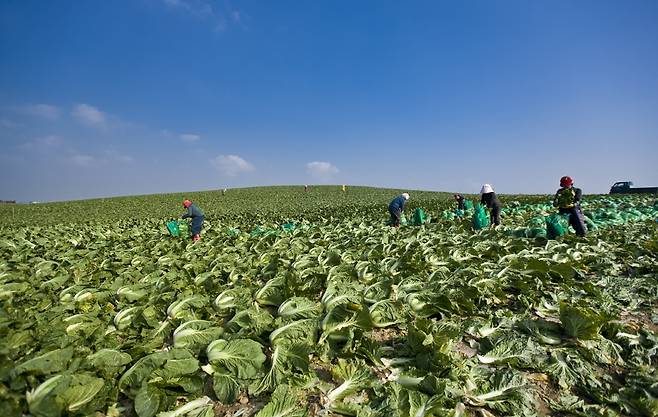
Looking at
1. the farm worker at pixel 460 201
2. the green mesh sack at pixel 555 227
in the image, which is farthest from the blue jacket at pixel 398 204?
the green mesh sack at pixel 555 227

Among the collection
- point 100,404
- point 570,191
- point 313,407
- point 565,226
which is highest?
point 570,191

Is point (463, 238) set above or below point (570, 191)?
below

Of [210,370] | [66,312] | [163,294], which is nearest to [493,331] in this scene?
[210,370]

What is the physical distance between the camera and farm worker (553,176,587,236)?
9.61 m

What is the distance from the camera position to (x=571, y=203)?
9.69m


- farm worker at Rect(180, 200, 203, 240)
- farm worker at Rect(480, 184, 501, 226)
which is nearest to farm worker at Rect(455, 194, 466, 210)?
farm worker at Rect(480, 184, 501, 226)

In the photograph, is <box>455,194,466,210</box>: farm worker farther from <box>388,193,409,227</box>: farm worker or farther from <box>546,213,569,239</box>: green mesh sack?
<box>546,213,569,239</box>: green mesh sack

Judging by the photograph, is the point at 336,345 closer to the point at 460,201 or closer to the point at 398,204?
the point at 398,204

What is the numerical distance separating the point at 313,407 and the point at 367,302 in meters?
1.73

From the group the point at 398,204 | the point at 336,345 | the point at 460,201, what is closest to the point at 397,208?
the point at 398,204

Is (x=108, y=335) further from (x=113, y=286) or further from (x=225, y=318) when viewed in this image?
(x=113, y=286)

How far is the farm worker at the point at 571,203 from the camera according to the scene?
961 cm

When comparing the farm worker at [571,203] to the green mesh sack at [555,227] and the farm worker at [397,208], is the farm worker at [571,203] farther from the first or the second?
the farm worker at [397,208]

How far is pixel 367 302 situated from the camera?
426cm
